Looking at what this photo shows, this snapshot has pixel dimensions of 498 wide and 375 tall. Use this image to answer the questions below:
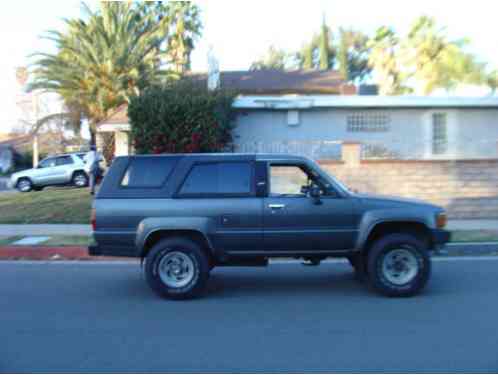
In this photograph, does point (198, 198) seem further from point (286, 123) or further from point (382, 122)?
point (382, 122)

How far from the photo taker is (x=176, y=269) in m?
7.84

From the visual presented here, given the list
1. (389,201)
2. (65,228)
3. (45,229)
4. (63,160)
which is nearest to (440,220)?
(389,201)

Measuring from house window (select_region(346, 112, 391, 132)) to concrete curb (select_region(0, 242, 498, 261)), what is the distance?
29.1ft

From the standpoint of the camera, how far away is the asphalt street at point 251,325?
17.7 ft

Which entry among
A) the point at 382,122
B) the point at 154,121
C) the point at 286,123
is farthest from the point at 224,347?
the point at 382,122

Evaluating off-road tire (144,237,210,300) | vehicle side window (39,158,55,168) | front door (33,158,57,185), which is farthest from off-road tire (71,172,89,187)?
off-road tire (144,237,210,300)

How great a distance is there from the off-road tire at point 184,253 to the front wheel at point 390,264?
2284mm

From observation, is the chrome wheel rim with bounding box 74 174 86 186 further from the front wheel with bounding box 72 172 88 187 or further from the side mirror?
the side mirror

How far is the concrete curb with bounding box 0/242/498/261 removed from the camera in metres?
11.3

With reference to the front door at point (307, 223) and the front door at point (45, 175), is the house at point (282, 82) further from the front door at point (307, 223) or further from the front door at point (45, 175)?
the front door at point (307, 223)

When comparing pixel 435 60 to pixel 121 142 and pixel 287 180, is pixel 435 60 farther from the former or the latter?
pixel 287 180

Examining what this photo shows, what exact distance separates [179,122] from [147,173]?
9858 mm

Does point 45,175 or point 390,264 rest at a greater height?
point 45,175

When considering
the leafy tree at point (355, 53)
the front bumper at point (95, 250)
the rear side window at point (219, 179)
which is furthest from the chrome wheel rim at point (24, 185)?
the leafy tree at point (355, 53)
